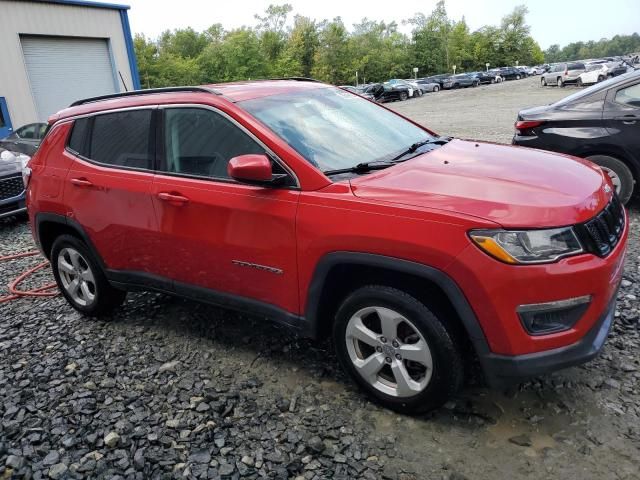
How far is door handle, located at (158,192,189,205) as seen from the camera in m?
3.14

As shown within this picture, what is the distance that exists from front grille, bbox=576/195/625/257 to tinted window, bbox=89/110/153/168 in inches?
102

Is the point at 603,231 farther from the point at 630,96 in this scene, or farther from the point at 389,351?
the point at 630,96

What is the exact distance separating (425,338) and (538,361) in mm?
498

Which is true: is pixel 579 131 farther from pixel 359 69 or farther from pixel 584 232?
pixel 359 69

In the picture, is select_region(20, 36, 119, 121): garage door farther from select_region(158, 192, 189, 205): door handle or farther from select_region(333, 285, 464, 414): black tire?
select_region(333, 285, 464, 414): black tire

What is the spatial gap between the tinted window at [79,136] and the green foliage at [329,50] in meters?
50.9

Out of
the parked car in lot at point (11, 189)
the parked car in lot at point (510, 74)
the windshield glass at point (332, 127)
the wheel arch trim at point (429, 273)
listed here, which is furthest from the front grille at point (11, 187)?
the parked car in lot at point (510, 74)

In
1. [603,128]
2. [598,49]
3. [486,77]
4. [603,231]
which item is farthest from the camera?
[598,49]

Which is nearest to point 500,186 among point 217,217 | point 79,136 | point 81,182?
point 217,217

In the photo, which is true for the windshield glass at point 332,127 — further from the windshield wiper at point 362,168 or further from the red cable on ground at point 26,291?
the red cable on ground at point 26,291

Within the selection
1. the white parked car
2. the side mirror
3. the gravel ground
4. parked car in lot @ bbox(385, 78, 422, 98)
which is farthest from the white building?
the white parked car

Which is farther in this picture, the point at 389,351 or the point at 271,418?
the point at 271,418

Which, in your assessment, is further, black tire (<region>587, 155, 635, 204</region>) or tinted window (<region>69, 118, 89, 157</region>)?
black tire (<region>587, 155, 635, 204</region>)

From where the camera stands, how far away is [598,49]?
158 metres
